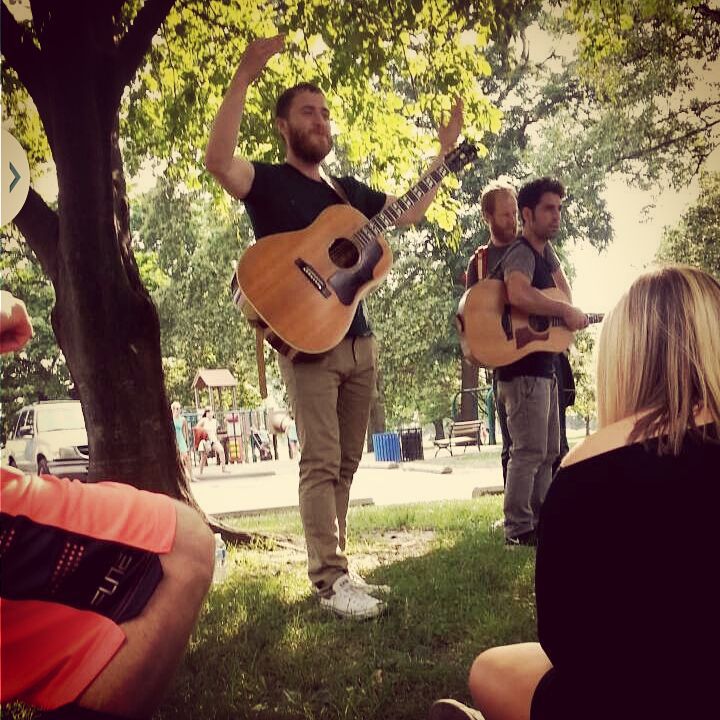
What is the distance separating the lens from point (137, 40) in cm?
397

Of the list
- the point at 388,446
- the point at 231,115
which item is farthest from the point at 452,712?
the point at 388,446

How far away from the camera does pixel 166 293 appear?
15.3m

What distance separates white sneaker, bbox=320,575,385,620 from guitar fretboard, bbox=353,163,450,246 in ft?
4.14

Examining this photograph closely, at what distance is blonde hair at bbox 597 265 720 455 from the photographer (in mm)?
1201

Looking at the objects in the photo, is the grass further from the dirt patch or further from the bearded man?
the bearded man

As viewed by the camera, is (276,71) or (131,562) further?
(276,71)

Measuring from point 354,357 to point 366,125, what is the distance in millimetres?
3258

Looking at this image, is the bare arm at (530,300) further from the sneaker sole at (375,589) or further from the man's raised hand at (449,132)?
the sneaker sole at (375,589)

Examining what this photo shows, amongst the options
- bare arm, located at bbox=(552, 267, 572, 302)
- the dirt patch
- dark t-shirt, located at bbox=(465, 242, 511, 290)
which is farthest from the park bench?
bare arm, located at bbox=(552, 267, 572, 302)

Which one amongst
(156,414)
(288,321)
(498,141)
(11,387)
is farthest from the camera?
(498,141)

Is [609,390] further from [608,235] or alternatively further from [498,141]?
[498,141]

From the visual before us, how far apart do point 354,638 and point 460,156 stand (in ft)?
6.58

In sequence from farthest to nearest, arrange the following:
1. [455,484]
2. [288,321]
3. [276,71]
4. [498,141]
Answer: [498,141] → [455,484] → [276,71] → [288,321]

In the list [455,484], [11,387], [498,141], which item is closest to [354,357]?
[455,484]
